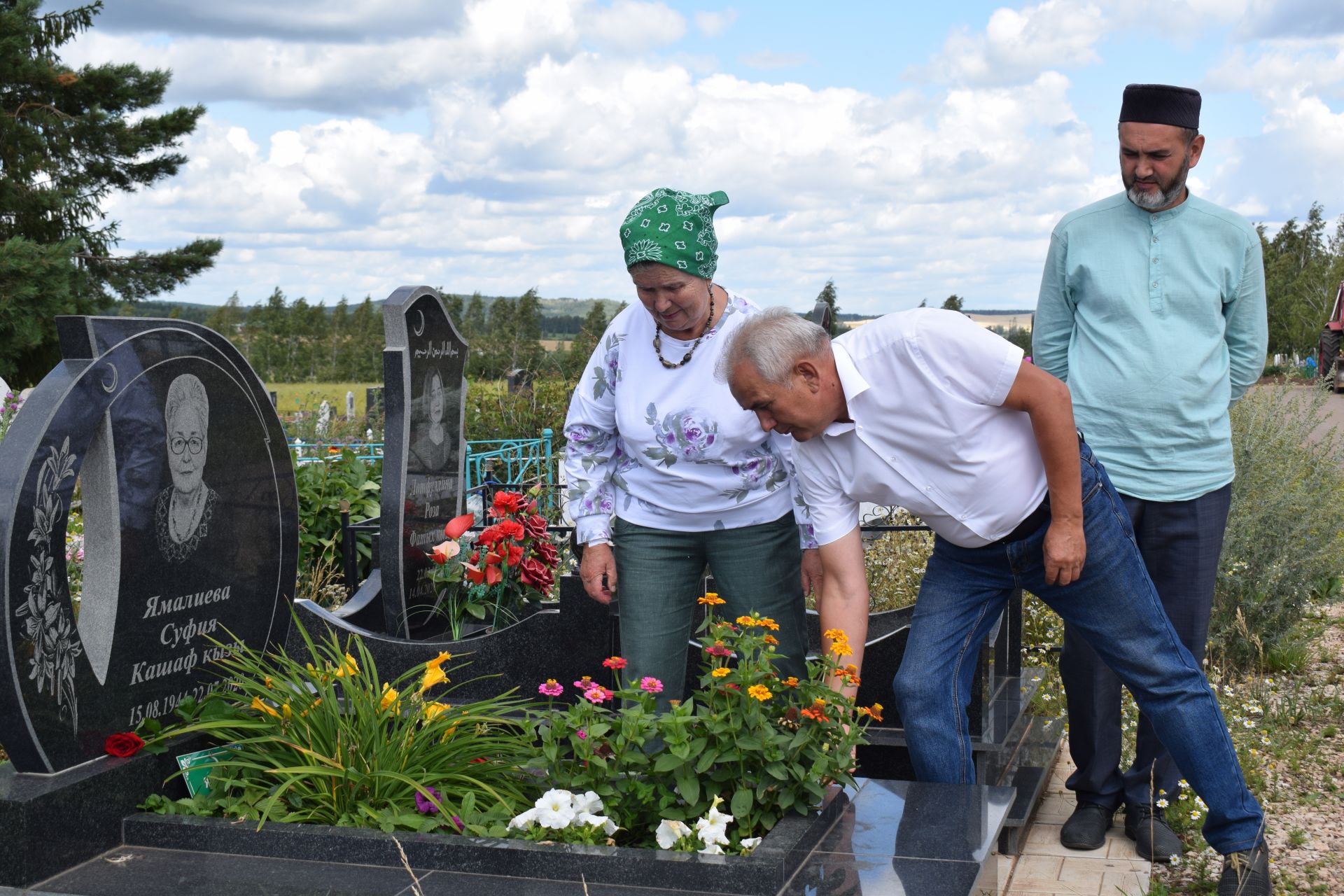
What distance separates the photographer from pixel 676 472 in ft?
11.0

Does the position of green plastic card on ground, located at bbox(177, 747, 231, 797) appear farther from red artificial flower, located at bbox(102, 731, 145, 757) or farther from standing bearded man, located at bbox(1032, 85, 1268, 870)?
standing bearded man, located at bbox(1032, 85, 1268, 870)

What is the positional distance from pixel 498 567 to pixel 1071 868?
2546mm

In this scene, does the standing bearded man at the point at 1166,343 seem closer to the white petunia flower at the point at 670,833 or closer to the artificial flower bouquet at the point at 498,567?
the white petunia flower at the point at 670,833

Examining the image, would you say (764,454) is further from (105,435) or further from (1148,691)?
(105,435)

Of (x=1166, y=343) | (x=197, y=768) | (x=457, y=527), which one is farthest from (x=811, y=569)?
(x=457, y=527)

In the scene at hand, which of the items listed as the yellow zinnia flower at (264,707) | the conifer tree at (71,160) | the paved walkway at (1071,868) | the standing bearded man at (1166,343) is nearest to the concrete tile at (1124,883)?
the paved walkway at (1071,868)

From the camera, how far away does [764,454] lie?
3369 millimetres

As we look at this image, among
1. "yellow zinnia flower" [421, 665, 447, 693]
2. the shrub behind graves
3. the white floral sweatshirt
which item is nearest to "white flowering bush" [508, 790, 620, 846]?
"yellow zinnia flower" [421, 665, 447, 693]

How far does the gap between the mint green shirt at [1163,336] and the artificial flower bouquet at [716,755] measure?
1.14m

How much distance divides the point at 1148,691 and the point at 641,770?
4.17 ft

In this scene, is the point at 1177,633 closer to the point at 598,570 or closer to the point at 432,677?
the point at 598,570

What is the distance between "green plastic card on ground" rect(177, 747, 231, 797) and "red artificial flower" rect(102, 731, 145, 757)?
118mm

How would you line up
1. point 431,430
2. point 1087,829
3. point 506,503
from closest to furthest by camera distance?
point 1087,829
point 506,503
point 431,430

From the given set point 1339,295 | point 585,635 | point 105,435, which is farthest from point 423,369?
point 1339,295
